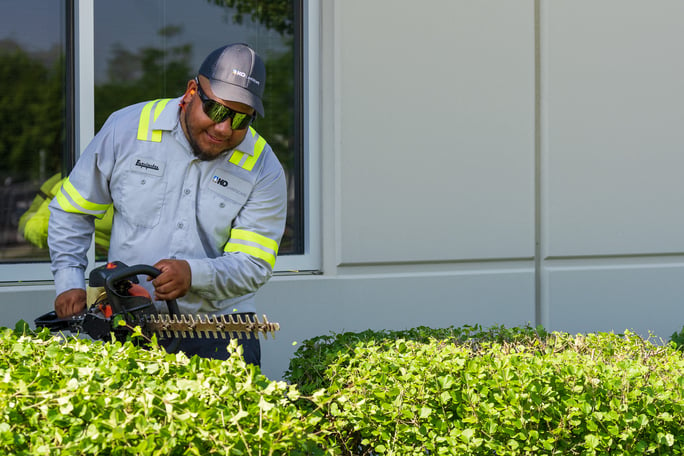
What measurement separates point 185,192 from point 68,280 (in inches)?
23.0

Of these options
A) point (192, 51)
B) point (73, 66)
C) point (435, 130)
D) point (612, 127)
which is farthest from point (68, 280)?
point (612, 127)

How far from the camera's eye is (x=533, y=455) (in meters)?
2.80

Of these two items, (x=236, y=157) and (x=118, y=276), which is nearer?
(x=118, y=276)

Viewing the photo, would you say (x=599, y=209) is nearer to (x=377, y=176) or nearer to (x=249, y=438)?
(x=377, y=176)

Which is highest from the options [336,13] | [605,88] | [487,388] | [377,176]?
[336,13]

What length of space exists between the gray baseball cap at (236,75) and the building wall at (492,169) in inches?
75.7

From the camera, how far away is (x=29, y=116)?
4.72 meters

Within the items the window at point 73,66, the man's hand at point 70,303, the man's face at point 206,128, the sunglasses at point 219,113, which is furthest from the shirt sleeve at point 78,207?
the window at point 73,66

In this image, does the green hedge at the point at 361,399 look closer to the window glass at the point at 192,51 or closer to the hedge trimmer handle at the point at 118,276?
the hedge trimmer handle at the point at 118,276

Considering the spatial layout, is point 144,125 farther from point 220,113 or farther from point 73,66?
point 73,66

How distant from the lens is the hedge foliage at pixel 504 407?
280cm

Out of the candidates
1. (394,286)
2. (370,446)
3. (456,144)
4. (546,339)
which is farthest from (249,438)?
(456,144)

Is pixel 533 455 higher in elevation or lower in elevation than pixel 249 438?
lower

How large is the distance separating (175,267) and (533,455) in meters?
1.44
